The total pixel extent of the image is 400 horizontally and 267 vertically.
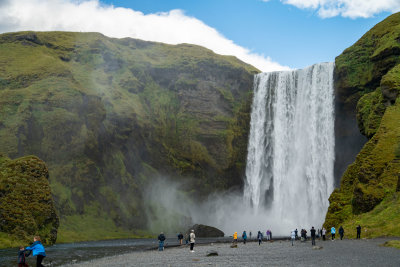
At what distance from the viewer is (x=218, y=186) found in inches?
3888

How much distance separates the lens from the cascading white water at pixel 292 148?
79.6 meters

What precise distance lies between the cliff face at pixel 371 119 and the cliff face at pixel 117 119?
27.6 meters

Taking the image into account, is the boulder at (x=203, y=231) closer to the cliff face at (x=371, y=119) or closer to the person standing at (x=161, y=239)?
the cliff face at (x=371, y=119)

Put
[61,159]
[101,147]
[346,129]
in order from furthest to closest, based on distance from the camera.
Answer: [101,147] < [61,159] < [346,129]

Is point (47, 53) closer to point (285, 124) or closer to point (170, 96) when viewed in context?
point (170, 96)

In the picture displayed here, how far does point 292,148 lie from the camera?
286 feet

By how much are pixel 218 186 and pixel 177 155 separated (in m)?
12.6

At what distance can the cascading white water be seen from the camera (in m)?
79.6

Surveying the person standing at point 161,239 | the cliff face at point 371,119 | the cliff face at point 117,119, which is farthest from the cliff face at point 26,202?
the cliff face at point 371,119

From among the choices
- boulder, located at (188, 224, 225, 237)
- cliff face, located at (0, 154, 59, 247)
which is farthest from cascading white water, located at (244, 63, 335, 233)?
cliff face, located at (0, 154, 59, 247)

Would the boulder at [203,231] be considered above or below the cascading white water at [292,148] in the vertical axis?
below

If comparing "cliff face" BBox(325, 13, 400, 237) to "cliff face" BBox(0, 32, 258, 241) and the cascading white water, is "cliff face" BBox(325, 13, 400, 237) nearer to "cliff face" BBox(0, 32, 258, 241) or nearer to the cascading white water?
the cascading white water

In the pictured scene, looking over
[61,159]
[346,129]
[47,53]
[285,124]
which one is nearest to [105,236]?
[61,159]

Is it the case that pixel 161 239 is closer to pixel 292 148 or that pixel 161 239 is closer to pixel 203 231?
pixel 203 231
